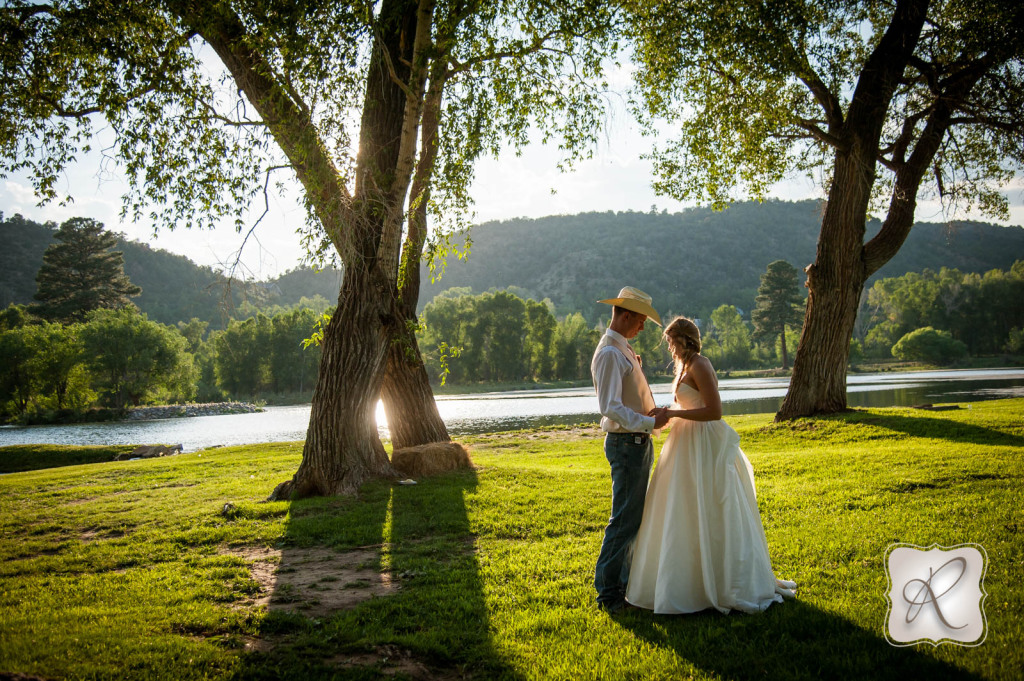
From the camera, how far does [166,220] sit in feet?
35.6

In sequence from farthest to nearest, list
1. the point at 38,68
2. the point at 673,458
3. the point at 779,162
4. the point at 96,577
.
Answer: the point at 779,162, the point at 38,68, the point at 96,577, the point at 673,458

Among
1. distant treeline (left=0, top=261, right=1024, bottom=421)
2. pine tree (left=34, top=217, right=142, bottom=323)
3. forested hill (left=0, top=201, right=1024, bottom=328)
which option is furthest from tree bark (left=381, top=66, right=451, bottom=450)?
forested hill (left=0, top=201, right=1024, bottom=328)

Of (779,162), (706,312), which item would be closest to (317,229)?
(779,162)

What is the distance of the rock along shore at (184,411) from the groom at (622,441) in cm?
6014

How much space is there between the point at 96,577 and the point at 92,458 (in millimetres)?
22177

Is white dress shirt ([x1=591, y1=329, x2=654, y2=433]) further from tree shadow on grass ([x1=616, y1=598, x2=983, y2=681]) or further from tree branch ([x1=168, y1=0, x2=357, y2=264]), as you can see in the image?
tree branch ([x1=168, y1=0, x2=357, y2=264])

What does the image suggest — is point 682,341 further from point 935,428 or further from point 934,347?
point 934,347

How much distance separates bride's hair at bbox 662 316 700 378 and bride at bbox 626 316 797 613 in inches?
3.2

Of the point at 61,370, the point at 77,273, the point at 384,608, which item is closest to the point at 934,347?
the point at 384,608

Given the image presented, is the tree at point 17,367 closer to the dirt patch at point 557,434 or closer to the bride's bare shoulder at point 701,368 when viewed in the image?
the dirt patch at point 557,434

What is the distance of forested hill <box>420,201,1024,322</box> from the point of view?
143 meters

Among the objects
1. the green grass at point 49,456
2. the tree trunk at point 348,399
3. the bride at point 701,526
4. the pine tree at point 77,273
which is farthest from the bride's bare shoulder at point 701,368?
the pine tree at point 77,273

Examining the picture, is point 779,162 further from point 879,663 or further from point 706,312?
point 706,312

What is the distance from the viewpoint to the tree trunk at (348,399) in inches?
400
